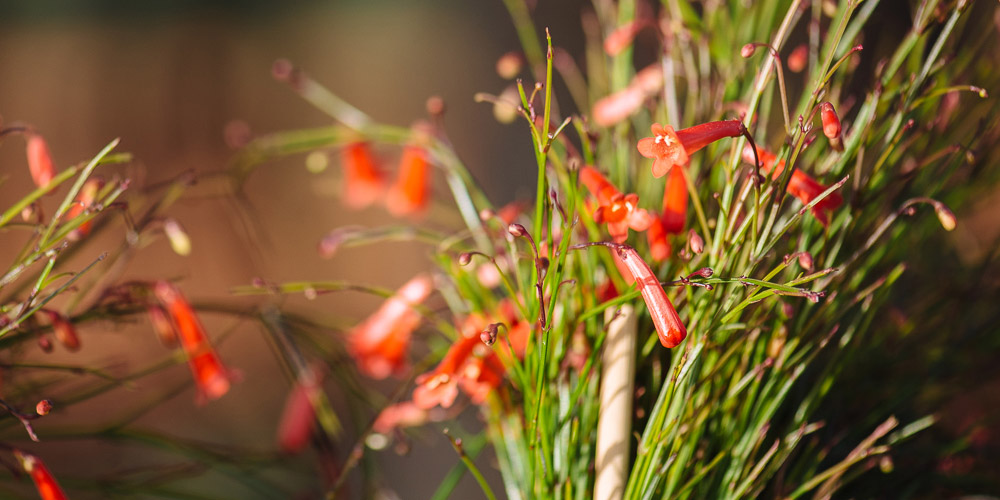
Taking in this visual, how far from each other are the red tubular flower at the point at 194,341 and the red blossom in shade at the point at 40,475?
0.10 meters

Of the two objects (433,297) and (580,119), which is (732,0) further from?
(433,297)

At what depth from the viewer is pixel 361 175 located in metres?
0.55

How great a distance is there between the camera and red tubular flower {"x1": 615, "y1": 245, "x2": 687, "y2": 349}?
0.28m

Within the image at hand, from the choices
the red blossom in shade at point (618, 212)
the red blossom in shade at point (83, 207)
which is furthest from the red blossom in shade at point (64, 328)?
the red blossom in shade at point (618, 212)

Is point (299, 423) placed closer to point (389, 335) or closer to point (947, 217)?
point (389, 335)

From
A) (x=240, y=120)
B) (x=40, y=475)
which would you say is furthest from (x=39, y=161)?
(x=240, y=120)

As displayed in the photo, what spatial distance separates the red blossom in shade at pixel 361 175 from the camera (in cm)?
54

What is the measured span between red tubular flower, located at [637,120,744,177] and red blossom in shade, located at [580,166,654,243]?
0.08ft

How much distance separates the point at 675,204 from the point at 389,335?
227 mm

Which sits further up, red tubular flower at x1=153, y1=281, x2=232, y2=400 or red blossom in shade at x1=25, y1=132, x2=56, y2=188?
red blossom in shade at x1=25, y1=132, x2=56, y2=188

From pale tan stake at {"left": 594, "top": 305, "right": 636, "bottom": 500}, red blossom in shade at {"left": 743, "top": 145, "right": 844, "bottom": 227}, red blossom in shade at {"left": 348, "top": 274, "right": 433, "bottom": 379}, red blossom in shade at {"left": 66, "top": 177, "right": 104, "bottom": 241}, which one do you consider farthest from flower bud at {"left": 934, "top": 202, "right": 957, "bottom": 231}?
red blossom in shade at {"left": 66, "top": 177, "right": 104, "bottom": 241}

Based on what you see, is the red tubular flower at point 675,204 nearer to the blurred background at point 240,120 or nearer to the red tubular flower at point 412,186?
the red tubular flower at point 412,186

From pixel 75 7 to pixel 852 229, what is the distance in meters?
1.08

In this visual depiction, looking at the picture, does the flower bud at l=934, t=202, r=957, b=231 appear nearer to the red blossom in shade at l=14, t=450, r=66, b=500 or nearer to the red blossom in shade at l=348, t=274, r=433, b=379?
the red blossom in shade at l=348, t=274, r=433, b=379
